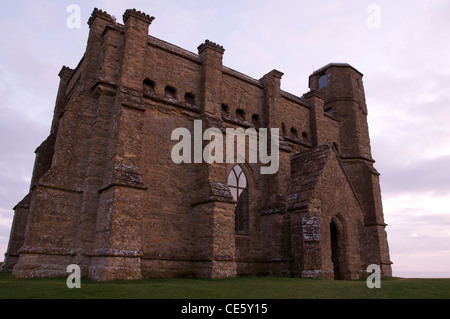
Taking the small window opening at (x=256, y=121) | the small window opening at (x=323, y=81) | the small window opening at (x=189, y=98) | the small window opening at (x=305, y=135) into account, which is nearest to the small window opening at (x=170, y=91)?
the small window opening at (x=189, y=98)

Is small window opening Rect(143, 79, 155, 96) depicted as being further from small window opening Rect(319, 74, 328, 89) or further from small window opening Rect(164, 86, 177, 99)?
small window opening Rect(319, 74, 328, 89)

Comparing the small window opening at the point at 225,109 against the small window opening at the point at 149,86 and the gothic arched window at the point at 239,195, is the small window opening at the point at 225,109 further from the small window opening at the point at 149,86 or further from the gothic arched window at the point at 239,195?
the small window opening at the point at 149,86

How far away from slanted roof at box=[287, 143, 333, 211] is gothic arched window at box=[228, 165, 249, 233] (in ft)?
7.65

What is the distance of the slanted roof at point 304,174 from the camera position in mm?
16367

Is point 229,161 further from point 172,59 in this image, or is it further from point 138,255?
point 138,255

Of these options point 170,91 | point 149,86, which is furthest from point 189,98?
point 149,86

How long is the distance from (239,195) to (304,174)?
12.3 ft

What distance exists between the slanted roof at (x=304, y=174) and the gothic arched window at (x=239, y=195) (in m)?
2.33

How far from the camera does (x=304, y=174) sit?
18.0 metres

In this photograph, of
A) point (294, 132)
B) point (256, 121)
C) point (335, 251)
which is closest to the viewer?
point (335, 251)

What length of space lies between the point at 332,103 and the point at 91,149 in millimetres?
18816

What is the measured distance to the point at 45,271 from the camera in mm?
12328

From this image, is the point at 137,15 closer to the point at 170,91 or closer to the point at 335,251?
the point at 170,91

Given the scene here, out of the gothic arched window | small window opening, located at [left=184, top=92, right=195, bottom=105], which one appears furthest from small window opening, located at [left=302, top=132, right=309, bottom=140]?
small window opening, located at [left=184, top=92, right=195, bottom=105]
